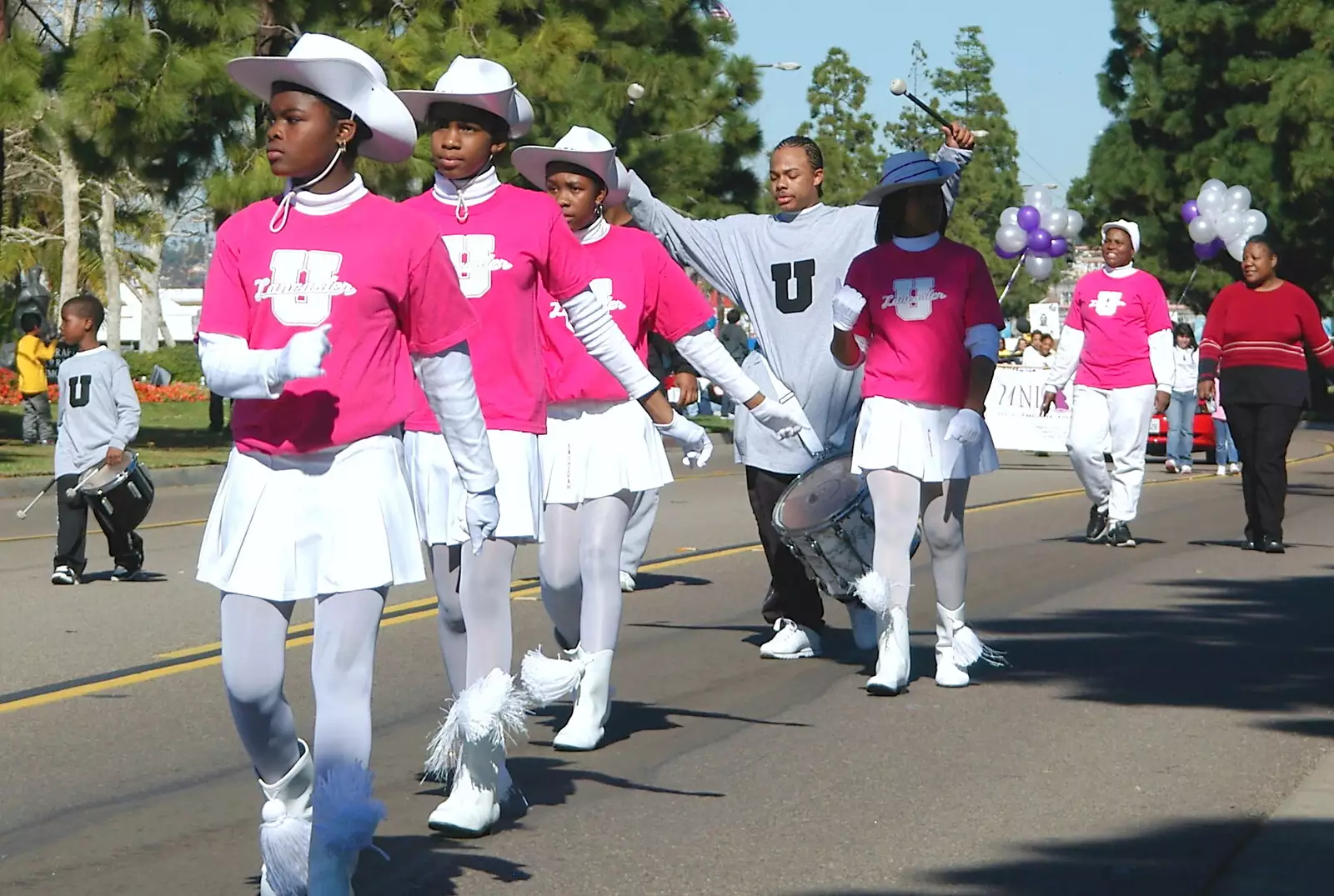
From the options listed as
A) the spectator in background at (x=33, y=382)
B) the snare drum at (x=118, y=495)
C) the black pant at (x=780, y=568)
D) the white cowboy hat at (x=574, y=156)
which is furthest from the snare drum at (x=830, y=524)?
the spectator in background at (x=33, y=382)

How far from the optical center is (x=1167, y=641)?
10164 millimetres

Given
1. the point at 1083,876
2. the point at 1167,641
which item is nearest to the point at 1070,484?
the point at 1167,641

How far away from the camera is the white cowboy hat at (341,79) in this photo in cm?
488

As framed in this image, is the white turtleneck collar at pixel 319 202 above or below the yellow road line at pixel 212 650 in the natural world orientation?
above

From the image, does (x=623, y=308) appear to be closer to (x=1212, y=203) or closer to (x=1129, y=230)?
(x=1129, y=230)

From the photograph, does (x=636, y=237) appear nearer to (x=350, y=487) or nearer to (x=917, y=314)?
(x=917, y=314)

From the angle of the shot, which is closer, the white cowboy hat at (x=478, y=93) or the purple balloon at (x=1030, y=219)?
the white cowboy hat at (x=478, y=93)

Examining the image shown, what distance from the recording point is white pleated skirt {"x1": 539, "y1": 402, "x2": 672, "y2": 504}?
24.0 ft

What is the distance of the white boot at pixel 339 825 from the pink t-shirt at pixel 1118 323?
10615 mm

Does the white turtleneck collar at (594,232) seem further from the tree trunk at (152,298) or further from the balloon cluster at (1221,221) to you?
the tree trunk at (152,298)

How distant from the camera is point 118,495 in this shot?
12.5 meters

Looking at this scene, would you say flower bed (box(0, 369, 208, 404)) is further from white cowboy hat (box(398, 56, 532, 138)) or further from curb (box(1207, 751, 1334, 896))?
curb (box(1207, 751, 1334, 896))

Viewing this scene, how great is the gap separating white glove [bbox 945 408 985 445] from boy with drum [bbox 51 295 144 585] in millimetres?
5816

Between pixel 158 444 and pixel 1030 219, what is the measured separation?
13.1 m
